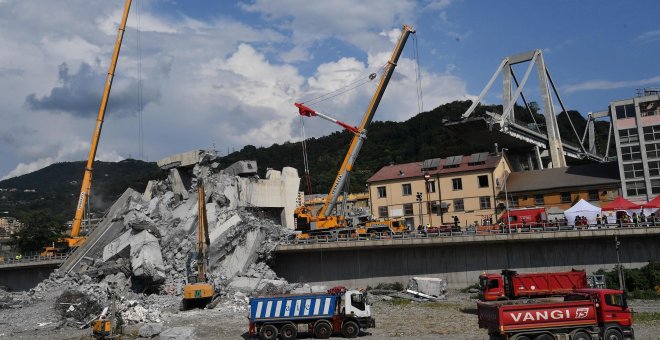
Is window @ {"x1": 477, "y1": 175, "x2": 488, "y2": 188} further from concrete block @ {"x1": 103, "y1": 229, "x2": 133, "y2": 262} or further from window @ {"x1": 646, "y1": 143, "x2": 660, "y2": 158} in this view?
concrete block @ {"x1": 103, "y1": 229, "x2": 133, "y2": 262}

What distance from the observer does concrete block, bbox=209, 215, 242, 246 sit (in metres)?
48.2

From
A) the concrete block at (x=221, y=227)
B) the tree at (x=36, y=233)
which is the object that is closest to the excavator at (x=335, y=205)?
the concrete block at (x=221, y=227)

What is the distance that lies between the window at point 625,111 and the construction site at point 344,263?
7.59 ft

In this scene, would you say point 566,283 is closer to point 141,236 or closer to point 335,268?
point 335,268

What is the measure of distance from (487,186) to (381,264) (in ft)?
66.2

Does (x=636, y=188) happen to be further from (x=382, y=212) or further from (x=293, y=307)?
(x=293, y=307)

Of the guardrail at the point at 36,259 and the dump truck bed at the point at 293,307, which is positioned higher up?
the guardrail at the point at 36,259

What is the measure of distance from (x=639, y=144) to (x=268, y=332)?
4336 cm

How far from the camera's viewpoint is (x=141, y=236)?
47.8 m

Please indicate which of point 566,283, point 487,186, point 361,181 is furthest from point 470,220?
point 361,181

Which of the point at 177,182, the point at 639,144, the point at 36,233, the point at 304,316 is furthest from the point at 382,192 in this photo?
the point at 36,233

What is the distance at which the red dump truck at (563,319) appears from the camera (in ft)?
71.4

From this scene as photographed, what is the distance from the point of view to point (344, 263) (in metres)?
47.9

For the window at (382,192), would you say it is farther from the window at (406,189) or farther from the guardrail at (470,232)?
the guardrail at (470,232)
